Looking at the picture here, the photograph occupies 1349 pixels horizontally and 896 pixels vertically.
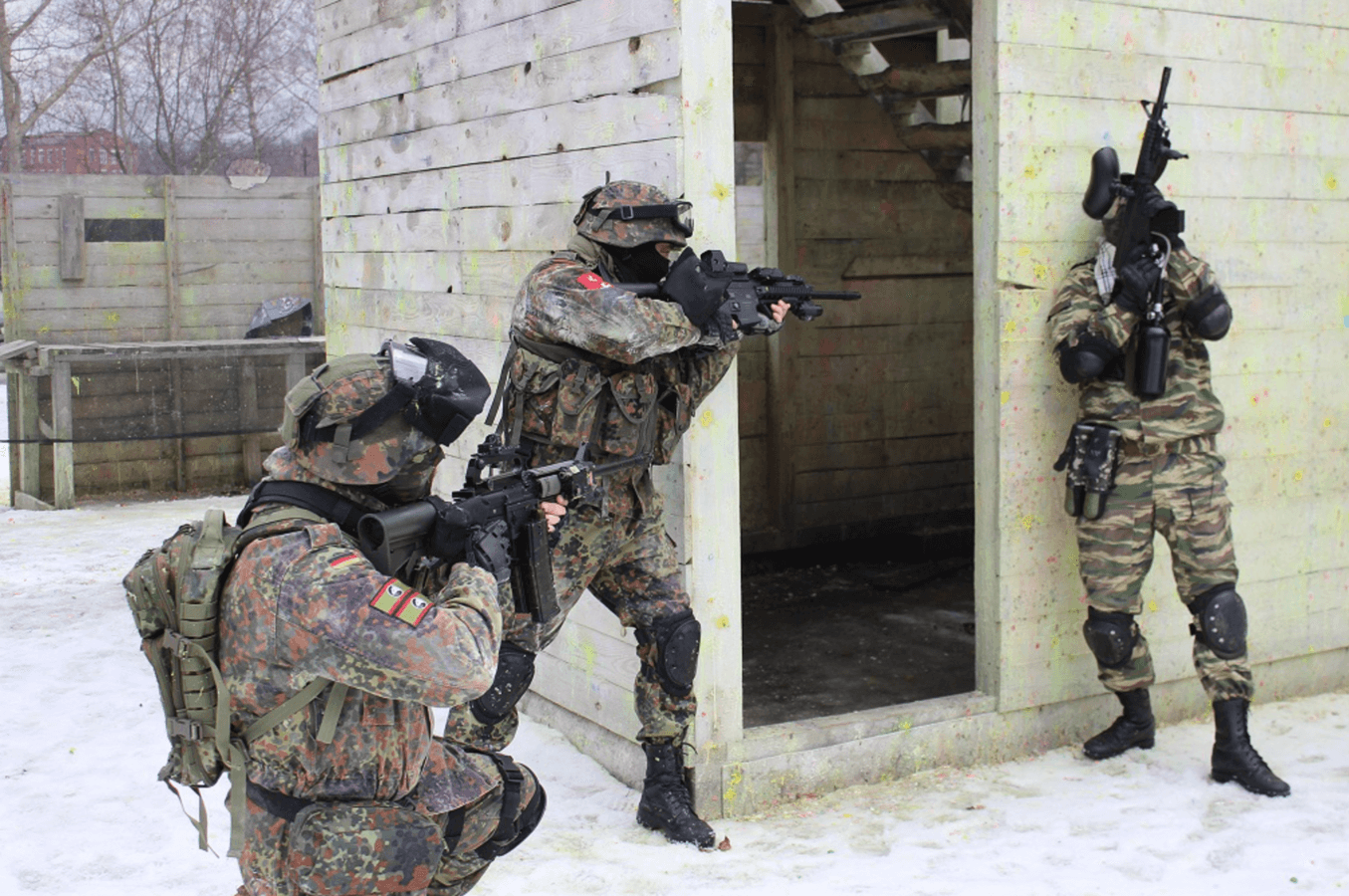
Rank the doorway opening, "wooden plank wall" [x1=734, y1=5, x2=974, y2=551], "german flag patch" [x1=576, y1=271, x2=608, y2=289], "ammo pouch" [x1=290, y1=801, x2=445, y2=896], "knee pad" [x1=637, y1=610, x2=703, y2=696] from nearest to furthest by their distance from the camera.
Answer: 1. "ammo pouch" [x1=290, y1=801, x2=445, y2=896]
2. "german flag patch" [x1=576, y1=271, x2=608, y2=289]
3. "knee pad" [x1=637, y1=610, x2=703, y2=696]
4. the doorway opening
5. "wooden plank wall" [x1=734, y1=5, x2=974, y2=551]

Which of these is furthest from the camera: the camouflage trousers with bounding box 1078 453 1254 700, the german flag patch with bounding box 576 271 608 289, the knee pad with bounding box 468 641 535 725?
the camouflage trousers with bounding box 1078 453 1254 700

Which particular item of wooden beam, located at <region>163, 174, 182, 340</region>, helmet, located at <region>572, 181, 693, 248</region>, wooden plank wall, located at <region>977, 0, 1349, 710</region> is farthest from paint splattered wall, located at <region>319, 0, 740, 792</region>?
wooden beam, located at <region>163, 174, 182, 340</region>

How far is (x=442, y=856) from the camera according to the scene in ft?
10.2

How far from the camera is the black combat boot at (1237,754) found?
512 centimetres

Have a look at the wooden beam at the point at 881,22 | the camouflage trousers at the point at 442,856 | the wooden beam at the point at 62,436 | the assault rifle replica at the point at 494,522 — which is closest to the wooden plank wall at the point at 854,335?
the wooden beam at the point at 881,22

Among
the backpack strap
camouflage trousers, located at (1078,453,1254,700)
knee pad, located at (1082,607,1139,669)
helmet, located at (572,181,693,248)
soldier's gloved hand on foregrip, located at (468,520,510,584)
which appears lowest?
knee pad, located at (1082,607,1139,669)

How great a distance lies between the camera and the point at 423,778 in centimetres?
306

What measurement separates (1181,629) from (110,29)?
19.5 m

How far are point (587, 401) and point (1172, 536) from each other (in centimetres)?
234

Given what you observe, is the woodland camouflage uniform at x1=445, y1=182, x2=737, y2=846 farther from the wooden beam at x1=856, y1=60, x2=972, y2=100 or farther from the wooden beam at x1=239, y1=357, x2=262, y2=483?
the wooden beam at x1=239, y1=357, x2=262, y2=483

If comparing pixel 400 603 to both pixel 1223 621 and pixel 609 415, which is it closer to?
pixel 609 415

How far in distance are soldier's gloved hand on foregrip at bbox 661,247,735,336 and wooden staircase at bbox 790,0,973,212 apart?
2916 millimetres

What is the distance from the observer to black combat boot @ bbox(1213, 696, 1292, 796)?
16.8 feet

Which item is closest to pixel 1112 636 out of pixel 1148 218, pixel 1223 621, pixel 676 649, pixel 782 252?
pixel 1223 621
